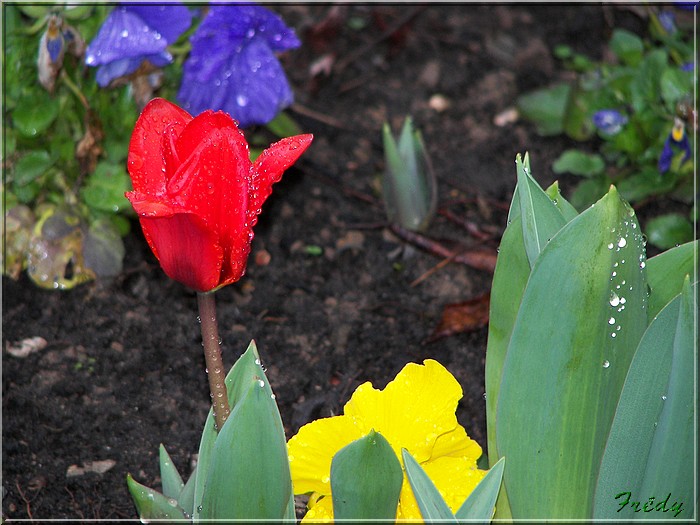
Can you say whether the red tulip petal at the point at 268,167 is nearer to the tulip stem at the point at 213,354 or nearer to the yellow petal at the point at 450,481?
the tulip stem at the point at 213,354

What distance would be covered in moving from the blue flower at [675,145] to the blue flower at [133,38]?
3.53ft

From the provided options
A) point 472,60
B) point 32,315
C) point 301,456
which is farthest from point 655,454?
point 472,60

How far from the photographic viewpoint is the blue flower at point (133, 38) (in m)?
1.70

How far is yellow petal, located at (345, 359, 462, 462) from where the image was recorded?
3.59 ft

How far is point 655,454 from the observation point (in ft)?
3.25

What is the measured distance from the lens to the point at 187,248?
902 mm

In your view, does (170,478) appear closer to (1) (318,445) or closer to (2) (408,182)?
(1) (318,445)

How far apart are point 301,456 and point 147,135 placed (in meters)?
0.43

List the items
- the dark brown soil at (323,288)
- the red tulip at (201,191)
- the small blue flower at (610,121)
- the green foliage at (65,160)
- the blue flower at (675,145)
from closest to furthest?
the red tulip at (201,191)
the dark brown soil at (323,288)
the green foliage at (65,160)
the blue flower at (675,145)
the small blue flower at (610,121)

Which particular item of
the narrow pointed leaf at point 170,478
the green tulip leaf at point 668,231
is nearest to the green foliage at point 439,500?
the narrow pointed leaf at point 170,478

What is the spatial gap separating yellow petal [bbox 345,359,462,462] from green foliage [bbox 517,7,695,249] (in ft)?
3.53

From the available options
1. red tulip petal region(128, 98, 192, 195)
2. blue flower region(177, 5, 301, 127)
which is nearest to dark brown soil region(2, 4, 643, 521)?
blue flower region(177, 5, 301, 127)

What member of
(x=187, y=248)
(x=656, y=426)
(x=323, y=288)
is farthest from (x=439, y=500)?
(x=323, y=288)

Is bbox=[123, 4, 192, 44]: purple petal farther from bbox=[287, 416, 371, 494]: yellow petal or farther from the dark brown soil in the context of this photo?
bbox=[287, 416, 371, 494]: yellow petal
